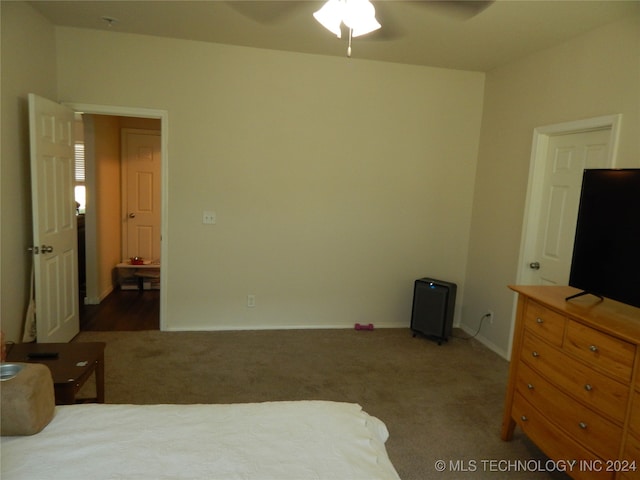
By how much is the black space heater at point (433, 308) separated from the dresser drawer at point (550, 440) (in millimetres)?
1478

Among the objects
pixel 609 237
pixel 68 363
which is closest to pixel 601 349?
pixel 609 237

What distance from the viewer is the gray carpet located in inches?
89.0

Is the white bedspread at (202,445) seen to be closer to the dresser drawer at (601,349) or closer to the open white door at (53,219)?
the dresser drawer at (601,349)

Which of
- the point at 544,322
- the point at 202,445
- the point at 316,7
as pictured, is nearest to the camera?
the point at 202,445

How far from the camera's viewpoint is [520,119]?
346cm

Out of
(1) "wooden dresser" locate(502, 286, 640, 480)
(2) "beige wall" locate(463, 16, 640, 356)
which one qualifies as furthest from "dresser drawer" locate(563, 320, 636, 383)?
(2) "beige wall" locate(463, 16, 640, 356)

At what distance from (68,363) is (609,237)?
2.79m

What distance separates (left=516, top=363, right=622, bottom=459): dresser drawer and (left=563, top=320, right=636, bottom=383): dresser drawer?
23cm

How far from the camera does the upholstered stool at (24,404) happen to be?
3.79ft

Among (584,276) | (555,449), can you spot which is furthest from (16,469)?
(584,276)

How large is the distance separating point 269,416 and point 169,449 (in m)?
0.32

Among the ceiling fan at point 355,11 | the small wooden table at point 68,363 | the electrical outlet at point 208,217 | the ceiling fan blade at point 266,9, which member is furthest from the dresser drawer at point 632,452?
the electrical outlet at point 208,217

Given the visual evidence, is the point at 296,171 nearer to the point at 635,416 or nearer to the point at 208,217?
the point at 208,217

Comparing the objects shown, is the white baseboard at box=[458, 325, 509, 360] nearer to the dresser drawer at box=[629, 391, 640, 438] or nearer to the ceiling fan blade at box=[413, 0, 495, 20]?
the dresser drawer at box=[629, 391, 640, 438]
